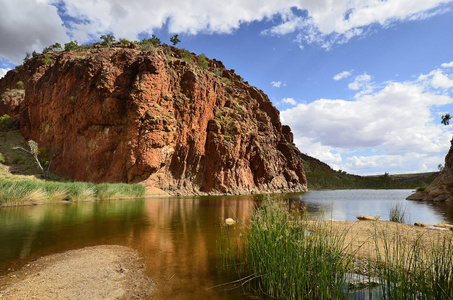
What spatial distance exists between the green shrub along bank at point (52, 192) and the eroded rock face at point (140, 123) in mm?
10942

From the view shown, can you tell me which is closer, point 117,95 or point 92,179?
point 92,179

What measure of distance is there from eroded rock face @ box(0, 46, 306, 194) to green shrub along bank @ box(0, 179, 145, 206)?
10942 millimetres

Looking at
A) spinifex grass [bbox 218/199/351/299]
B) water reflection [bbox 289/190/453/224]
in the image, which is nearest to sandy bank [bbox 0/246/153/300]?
spinifex grass [bbox 218/199/351/299]

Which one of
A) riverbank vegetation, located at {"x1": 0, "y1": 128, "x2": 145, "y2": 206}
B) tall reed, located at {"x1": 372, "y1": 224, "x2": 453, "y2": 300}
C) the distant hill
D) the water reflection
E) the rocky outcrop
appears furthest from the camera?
the distant hill

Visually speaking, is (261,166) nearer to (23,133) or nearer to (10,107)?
(23,133)

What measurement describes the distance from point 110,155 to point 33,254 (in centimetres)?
3676

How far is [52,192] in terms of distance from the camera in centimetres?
2245

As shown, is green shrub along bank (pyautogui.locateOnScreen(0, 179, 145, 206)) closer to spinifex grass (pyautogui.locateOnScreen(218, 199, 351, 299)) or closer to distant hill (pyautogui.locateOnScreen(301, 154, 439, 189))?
spinifex grass (pyautogui.locateOnScreen(218, 199, 351, 299))

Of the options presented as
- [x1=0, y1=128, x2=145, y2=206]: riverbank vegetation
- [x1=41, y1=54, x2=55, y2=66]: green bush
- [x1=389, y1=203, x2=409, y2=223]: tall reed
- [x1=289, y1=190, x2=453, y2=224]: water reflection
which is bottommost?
[x1=289, y1=190, x2=453, y2=224]: water reflection

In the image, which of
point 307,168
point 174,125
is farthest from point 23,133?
point 307,168

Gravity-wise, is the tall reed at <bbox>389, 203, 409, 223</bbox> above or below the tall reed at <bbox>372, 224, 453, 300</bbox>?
below

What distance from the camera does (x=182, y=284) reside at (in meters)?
5.62

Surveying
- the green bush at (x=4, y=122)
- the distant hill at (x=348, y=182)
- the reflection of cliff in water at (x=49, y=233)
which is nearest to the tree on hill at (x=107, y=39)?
the green bush at (x=4, y=122)

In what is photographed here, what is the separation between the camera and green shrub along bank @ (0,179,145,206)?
61.5 ft
